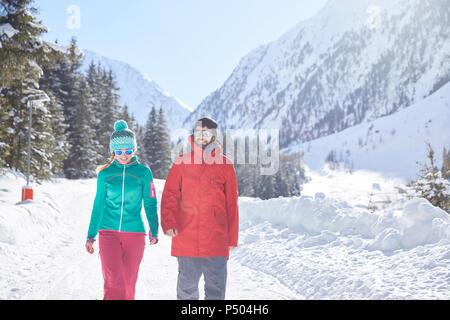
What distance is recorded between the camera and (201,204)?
12.2 ft

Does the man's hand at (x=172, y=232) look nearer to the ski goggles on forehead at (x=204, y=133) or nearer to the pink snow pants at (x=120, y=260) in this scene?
the pink snow pants at (x=120, y=260)

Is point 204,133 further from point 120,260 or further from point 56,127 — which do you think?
point 56,127

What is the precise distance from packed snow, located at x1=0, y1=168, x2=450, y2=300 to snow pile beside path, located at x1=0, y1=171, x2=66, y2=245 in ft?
0.13

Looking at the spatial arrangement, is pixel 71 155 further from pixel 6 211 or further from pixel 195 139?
pixel 195 139

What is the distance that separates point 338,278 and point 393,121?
203 metres

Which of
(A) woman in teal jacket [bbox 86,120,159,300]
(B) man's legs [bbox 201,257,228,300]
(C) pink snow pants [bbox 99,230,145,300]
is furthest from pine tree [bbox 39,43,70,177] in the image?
(B) man's legs [bbox 201,257,228,300]

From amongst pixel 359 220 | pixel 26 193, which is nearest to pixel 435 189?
pixel 359 220

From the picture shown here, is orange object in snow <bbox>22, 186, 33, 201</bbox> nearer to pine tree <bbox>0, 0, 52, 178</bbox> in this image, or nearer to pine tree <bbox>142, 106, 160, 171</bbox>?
pine tree <bbox>0, 0, 52, 178</bbox>

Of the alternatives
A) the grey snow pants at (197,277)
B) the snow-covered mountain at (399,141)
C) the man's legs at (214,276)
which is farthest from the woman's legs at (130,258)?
the snow-covered mountain at (399,141)

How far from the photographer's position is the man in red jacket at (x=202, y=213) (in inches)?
144

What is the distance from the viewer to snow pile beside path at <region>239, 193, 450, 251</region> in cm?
662

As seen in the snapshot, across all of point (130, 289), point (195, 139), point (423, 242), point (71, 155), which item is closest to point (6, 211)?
point (130, 289)

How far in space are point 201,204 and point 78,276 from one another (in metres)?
3.74

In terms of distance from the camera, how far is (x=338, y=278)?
5.86 metres
